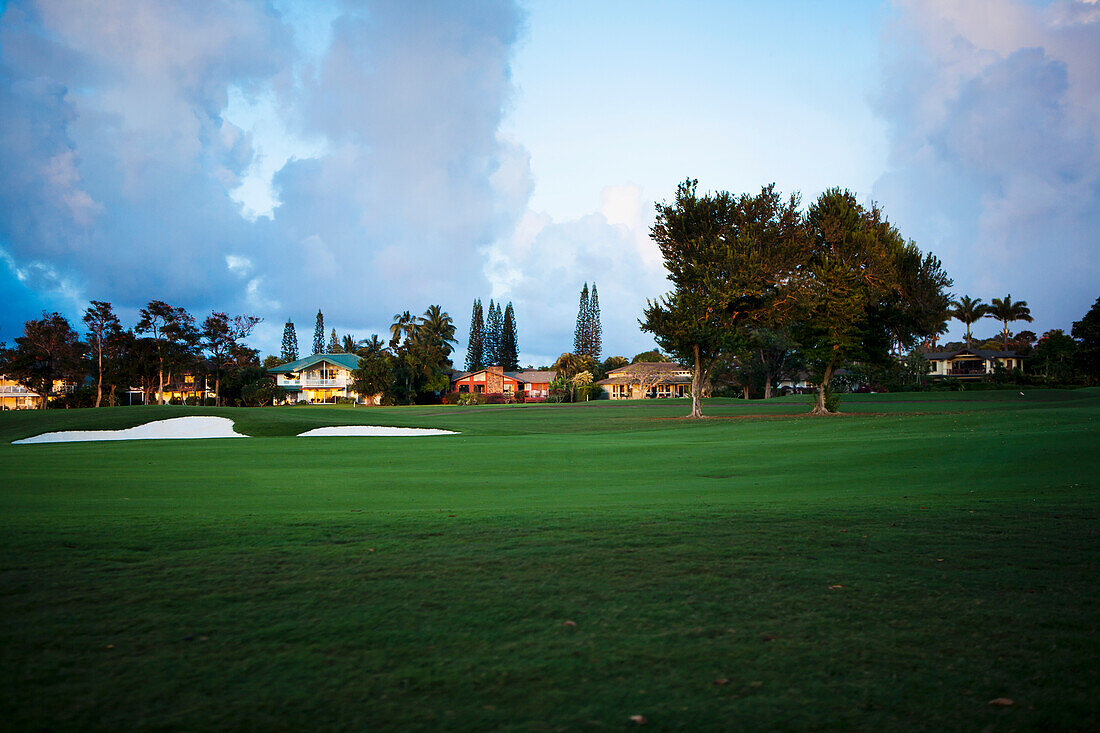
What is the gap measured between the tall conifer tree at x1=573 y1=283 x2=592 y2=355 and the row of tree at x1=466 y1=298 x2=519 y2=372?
1429cm

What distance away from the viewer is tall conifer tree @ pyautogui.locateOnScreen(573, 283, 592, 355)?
151375 millimetres

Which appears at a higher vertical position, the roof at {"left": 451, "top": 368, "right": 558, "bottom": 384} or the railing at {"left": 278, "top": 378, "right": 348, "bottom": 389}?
the roof at {"left": 451, "top": 368, "right": 558, "bottom": 384}

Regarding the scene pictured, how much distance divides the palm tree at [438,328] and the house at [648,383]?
25390 millimetres

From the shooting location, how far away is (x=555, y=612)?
4.85 metres

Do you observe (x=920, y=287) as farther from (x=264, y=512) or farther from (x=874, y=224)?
(x=264, y=512)

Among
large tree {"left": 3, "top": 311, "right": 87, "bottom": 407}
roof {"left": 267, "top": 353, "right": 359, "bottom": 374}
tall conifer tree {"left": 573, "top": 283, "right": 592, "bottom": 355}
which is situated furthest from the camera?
tall conifer tree {"left": 573, "top": 283, "right": 592, "bottom": 355}

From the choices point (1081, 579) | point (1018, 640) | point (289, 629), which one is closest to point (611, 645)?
point (289, 629)

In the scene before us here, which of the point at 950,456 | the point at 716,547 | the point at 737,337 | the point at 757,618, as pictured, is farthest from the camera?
the point at 737,337

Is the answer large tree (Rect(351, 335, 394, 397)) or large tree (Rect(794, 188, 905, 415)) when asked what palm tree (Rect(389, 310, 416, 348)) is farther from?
large tree (Rect(794, 188, 905, 415))

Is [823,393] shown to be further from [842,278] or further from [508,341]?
[508,341]

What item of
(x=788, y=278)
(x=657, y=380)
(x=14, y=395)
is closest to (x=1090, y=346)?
(x=657, y=380)

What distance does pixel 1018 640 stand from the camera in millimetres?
4363

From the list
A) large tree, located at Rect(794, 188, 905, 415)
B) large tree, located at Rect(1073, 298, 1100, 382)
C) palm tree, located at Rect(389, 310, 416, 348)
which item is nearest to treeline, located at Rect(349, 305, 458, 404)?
palm tree, located at Rect(389, 310, 416, 348)

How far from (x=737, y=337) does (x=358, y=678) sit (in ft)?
138
